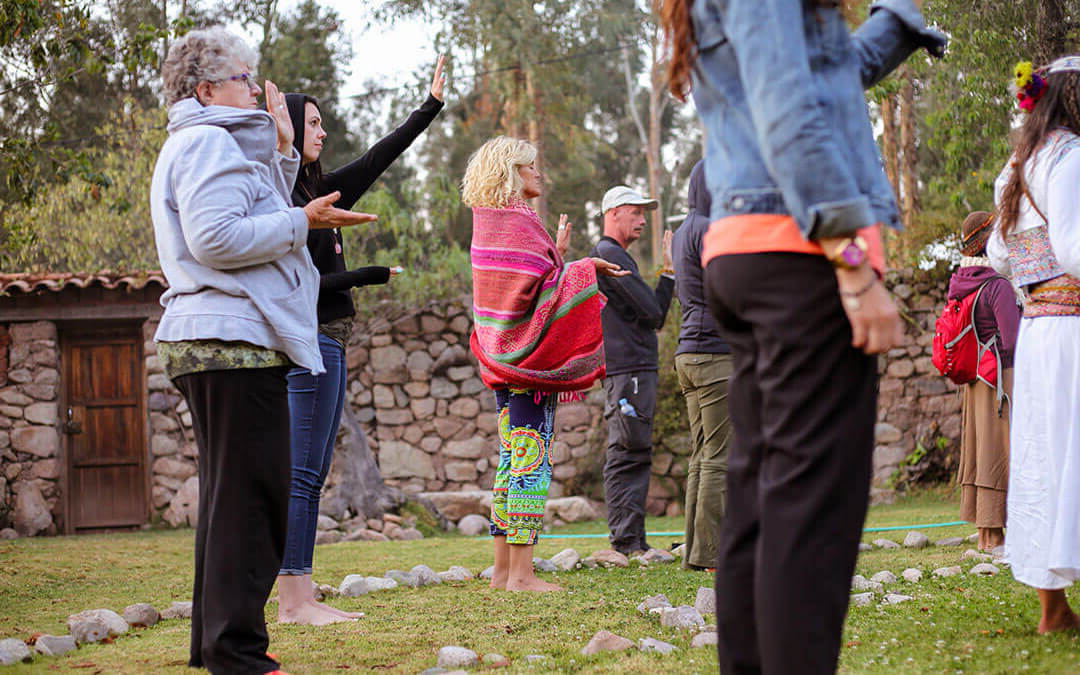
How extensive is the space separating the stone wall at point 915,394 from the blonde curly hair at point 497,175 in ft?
25.5

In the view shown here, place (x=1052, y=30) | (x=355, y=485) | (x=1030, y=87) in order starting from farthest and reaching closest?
(x=355, y=485)
(x=1052, y=30)
(x=1030, y=87)

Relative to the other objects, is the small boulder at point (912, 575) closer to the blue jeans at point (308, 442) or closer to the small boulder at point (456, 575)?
the small boulder at point (456, 575)

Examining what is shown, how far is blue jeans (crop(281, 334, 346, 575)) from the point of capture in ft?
12.1

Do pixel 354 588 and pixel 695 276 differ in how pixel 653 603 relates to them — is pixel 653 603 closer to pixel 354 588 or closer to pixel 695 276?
pixel 354 588

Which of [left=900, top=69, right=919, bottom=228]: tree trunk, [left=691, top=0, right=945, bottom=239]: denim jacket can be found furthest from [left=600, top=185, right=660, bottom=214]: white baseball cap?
[left=900, top=69, right=919, bottom=228]: tree trunk

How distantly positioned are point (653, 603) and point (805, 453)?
2.14m

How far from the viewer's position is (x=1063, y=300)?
2.97 meters

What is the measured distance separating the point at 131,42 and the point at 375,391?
5711 millimetres

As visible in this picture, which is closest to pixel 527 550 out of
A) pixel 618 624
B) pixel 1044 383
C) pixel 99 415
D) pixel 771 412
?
pixel 618 624

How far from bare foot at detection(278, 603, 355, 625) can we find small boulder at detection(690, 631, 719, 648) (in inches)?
54.4

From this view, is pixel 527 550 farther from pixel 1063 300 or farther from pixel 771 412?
pixel 771 412

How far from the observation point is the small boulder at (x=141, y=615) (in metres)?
3.79

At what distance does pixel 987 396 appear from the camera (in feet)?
18.2

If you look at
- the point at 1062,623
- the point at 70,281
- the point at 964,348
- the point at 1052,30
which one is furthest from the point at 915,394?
the point at 70,281
